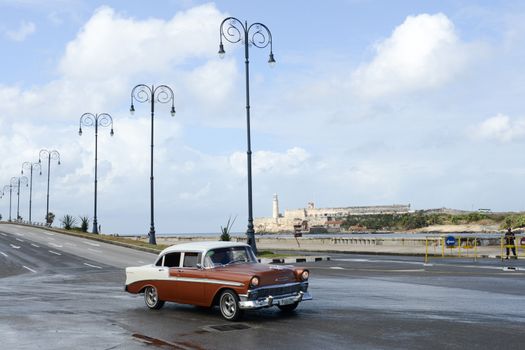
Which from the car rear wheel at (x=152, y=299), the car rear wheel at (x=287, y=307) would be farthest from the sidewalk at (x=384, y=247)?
the car rear wheel at (x=152, y=299)

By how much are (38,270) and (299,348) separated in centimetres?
2177

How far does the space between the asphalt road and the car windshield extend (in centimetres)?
112

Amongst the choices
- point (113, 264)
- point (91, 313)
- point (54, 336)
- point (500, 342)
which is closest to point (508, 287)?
point (500, 342)

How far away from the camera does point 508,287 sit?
688 inches

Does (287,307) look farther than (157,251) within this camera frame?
No

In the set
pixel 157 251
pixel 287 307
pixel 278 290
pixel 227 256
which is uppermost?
pixel 227 256

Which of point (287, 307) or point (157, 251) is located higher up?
point (157, 251)

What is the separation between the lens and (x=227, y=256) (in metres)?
12.9

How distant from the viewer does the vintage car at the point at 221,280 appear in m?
11.8

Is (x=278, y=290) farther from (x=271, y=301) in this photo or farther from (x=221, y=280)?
(x=221, y=280)

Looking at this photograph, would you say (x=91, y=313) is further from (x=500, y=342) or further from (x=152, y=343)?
(x=500, y=342)

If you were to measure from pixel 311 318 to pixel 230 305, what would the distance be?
1.63 meters

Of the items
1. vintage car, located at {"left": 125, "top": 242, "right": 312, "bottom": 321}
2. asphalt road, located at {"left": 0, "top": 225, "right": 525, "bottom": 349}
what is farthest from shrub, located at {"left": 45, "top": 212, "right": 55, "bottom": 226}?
vintage car, located at {"left": 125, "top": 242, "right": 312, "bottom": 321}

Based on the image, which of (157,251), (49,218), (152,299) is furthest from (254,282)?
(49,218)
